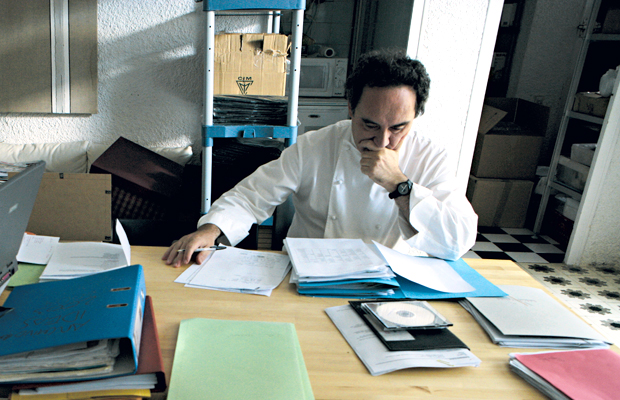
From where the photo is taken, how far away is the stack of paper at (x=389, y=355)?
0.86m

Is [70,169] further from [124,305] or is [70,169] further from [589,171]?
[589,171]

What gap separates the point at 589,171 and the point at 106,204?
121 inches

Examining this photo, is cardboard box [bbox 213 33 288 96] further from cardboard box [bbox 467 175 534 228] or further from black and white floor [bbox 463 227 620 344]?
cardboard box [bbox 467 175 534 228]

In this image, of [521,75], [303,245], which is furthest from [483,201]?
[303,245]

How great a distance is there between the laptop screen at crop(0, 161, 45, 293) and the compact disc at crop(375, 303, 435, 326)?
2.41 feet

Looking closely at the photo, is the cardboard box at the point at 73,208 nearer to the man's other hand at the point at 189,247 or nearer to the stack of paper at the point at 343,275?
the man's other hand at the point at 189,247

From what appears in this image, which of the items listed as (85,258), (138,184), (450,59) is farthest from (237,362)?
(450,59)

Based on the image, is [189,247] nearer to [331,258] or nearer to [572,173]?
[331,258]

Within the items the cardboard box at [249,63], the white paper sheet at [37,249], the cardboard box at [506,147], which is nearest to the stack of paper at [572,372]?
the white paper sheet at [37,249]

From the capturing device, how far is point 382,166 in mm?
1432

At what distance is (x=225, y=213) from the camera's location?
1458 mm

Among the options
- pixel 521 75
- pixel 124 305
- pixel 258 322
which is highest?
pixel 521 75

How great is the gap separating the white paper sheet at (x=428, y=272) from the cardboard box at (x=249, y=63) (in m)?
1.38

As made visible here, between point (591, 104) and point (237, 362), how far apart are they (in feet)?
11.1
